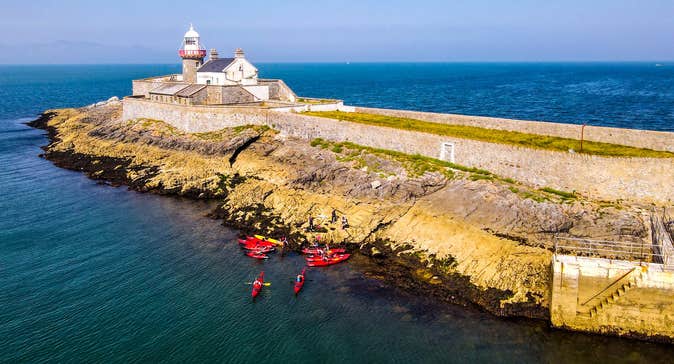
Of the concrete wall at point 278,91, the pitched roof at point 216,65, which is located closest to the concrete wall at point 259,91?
the concrete wall at point 278,91

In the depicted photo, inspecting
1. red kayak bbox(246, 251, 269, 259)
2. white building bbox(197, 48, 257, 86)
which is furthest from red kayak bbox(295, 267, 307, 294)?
white building bbox(197, 48, 257, 86)

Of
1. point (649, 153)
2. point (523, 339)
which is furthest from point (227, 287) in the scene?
point (649, 153)

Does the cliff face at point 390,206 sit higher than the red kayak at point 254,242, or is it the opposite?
the cliff face at point 390,206

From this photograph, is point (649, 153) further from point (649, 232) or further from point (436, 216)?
point (436, 216)

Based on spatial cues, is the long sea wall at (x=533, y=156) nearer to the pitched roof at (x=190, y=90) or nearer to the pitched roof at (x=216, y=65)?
the pitched roof at (x=190, y=90)

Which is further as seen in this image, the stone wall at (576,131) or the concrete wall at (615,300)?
the stone wall at (576,131)

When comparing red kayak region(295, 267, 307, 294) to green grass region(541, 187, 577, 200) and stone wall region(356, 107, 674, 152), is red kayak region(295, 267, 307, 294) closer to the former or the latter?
green grass region(541, 187, 577, 200)

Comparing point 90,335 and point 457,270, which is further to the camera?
point 457,270

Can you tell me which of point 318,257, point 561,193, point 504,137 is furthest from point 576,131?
point 318,257
